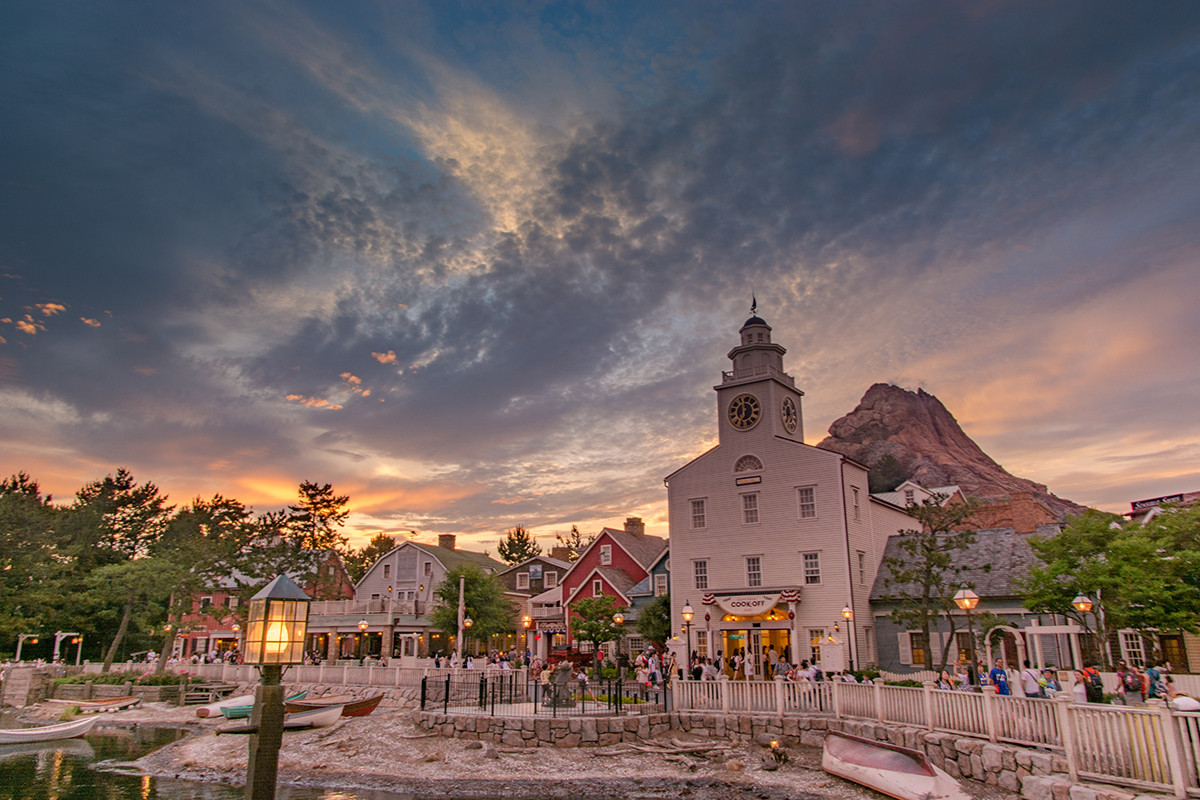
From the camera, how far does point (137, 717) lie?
36812 millimetres

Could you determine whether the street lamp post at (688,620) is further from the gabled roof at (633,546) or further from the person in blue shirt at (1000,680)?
the person in blue shirt at (1000,680)

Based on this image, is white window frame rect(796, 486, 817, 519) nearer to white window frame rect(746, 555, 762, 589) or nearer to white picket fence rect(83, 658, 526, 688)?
white window frame rect(746, 555, 762, 589)

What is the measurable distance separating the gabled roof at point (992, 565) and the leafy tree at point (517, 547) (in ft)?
189

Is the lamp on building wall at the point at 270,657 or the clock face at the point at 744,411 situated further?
the clock face at the point at 744,411

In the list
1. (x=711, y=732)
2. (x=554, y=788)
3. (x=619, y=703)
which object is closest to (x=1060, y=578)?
(x=711, y=732)

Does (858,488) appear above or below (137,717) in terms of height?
above

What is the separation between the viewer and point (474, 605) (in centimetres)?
4375

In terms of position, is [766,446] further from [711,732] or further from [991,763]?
[991,763]

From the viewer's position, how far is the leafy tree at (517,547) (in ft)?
284

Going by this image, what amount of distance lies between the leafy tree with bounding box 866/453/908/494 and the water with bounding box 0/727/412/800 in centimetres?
7483

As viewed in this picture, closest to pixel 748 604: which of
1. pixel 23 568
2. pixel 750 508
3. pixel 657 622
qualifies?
pixel 750 508

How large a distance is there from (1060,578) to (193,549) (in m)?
50.6

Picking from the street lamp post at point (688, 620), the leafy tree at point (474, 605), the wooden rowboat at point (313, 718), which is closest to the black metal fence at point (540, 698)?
the street lamp post at point (688, 620)

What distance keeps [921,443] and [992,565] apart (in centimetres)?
6426
